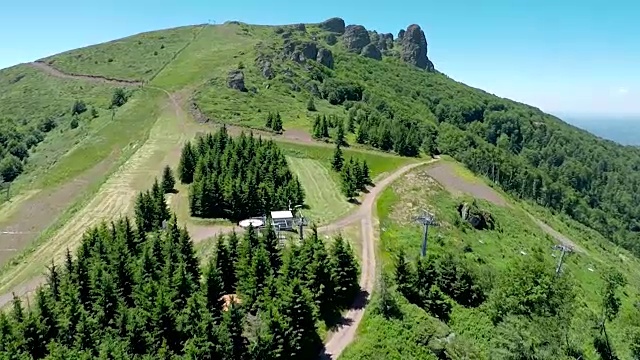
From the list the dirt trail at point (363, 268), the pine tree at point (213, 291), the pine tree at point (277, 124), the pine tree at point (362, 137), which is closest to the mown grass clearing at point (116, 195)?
the pine tree at point (277, 124)

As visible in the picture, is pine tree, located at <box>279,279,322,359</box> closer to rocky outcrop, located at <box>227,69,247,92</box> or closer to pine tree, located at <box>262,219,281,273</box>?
pine tree, located at <box>262,219,281,273</box>

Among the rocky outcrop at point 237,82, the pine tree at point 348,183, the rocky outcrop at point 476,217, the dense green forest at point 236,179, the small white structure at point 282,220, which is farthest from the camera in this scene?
the rocky outcrop at point 237,82

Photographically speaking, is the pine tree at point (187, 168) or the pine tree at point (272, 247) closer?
the pine tree at point (272, 247)

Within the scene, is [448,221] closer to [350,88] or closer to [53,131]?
[350,88]

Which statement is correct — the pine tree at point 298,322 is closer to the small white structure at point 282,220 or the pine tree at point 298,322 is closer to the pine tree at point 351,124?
the small white structure at point 282,220

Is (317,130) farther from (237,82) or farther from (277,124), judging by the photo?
(237,82)

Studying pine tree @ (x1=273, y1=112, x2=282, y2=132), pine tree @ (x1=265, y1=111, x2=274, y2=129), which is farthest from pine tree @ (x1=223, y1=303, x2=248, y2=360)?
pine tree @ (x1=265, y1=111, x2=274, y2=129)
